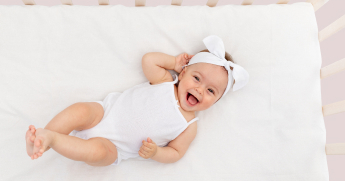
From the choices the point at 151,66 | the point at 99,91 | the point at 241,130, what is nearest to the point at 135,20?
the point at 151,66

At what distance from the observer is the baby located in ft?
3.68

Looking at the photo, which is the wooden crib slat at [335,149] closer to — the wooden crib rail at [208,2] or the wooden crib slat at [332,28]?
the wooden crib slat at [332,28]

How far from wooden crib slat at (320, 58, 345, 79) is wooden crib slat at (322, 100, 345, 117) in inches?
5.9

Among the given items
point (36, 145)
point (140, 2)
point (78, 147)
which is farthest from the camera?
point (140, 2)

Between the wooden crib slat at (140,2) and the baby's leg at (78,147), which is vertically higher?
the wooden crib slat at (140,2)

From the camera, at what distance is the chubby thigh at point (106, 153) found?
1.03 meters

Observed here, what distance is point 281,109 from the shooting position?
1.30 m

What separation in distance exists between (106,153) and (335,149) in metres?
1.08

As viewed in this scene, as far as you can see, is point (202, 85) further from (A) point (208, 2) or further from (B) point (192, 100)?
(A) point (208, 2)

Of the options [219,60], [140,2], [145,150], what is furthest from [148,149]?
[140,2]

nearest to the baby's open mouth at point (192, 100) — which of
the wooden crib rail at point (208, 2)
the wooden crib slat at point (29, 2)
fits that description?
the wooden crib rail at point (208, 2)

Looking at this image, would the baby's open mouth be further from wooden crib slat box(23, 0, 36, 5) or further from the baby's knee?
wooden crib slat box(23, 0, 36, 5)

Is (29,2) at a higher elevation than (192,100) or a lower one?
higher

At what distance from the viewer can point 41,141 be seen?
82 centimetres
